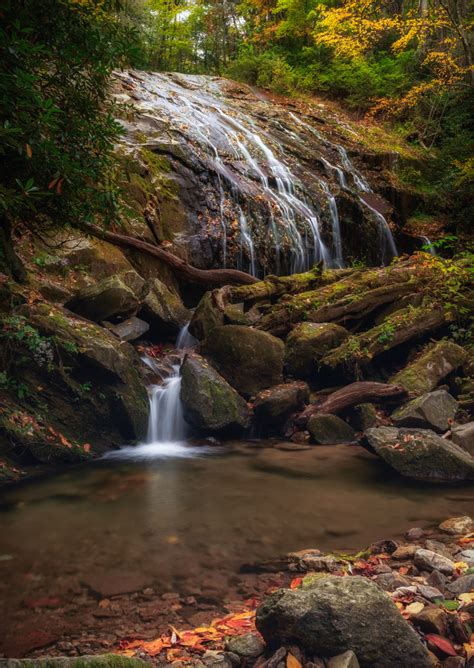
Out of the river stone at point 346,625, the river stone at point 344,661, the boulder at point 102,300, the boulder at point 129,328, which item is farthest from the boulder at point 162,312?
the river stone at point 344,661

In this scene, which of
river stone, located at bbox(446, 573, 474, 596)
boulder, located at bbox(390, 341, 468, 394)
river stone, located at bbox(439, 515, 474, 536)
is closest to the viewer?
river stone, located at bbox(446, 573, 474, 596)

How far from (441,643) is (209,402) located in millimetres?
5199

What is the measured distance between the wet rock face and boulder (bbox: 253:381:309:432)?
452 cm

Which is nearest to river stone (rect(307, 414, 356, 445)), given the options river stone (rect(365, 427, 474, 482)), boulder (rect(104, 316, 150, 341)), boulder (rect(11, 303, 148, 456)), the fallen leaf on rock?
river stone (rect(365, 427, 474, 482))

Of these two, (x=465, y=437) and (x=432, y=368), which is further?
(x=432, y=368)

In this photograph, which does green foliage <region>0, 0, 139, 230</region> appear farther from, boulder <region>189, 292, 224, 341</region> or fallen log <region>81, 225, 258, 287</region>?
fallen log <region>81, 225, 258, 287</region>

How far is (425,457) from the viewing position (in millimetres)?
5656

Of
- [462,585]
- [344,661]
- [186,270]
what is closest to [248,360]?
[186,270]

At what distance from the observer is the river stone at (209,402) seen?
7270 millimetres

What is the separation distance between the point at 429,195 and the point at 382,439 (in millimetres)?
13241

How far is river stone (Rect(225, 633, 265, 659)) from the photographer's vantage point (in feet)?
7.95

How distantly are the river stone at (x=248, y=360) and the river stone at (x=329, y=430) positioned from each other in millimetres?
1145

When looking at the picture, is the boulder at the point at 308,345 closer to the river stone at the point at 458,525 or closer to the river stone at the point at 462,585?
the river stone at the point at 458,525

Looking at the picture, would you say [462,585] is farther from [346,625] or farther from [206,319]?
[206,319]
